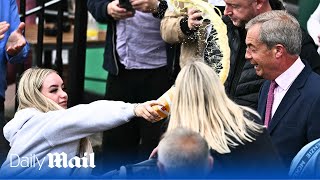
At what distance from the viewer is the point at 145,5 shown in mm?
6508

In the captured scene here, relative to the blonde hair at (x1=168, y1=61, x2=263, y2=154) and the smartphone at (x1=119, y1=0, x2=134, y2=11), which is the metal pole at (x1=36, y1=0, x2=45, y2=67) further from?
the blonde hair at (x1=168, y1=61, x2=263, y2=154)

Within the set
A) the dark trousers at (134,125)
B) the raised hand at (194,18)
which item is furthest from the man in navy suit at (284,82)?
the dark trousers at (134,125)

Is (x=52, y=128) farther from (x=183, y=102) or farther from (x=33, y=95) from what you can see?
(x=183, y=102)

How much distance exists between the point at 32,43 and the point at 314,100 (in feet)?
13.0

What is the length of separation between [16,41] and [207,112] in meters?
2.20

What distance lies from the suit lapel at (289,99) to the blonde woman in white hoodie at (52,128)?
81cm

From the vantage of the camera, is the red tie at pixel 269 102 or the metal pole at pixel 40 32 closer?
the red tie at pixel 269 102

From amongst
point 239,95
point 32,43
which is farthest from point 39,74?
point 32,43

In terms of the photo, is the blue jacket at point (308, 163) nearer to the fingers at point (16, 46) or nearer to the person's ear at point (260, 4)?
the person's ear at point (260, 4)

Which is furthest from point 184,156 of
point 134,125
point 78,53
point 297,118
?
point 78,53

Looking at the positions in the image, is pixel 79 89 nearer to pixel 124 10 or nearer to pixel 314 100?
pixel 124 10

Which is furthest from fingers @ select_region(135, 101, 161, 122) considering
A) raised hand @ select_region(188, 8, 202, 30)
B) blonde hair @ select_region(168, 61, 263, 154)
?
raised hand @ select_region(188, 8, 202, 30)

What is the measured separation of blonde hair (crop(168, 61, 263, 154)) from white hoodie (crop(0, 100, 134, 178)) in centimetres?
54

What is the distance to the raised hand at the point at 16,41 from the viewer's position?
607 cm
